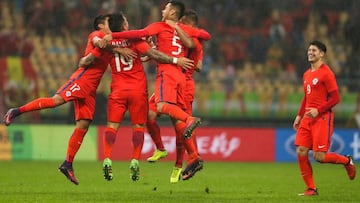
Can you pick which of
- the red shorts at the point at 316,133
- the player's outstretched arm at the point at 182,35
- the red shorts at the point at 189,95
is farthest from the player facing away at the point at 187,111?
the red shorts at the point at 316,133

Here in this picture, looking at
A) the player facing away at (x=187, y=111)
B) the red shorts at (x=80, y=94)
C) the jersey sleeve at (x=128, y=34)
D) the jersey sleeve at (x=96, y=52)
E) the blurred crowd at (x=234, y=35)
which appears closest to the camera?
the jersey sleeve at (x=128, y=34)

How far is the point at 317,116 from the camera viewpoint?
13.6 metres

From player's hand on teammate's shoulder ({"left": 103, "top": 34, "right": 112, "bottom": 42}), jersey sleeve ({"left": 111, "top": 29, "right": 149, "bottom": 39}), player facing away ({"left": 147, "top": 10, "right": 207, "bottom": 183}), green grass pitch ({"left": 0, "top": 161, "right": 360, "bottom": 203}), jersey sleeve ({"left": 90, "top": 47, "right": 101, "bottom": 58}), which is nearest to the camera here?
green grass pitch ({"left": 0, "top": 161, "right": 360, "bottom": 203})

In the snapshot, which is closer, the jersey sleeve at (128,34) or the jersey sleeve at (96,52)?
the jersey sleeve at (128,34)

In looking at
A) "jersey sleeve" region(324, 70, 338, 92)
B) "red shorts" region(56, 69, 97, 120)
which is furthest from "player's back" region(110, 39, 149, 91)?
"jersey sleeve" region(324, 70, 338, 92)

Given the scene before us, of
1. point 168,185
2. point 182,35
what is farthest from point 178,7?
point 168,185

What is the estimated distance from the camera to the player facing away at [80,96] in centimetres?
1354

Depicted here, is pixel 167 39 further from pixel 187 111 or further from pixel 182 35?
pixel 187 111

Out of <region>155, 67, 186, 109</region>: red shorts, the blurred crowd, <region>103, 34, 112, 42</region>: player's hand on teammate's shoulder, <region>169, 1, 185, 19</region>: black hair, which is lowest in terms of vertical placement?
<region>155, 67, 186, 109</region>: red shorts

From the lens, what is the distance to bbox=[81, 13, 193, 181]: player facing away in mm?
13180

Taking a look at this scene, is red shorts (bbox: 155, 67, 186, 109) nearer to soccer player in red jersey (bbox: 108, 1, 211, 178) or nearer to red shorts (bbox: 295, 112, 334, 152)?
soccer player in red jersey (bbox: 108, 1, 211, 178)

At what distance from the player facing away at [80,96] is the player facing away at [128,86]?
37 cm

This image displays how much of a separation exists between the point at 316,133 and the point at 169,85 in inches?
92.1

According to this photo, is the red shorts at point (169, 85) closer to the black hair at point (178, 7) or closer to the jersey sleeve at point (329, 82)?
the black hair at point (178, 7)
